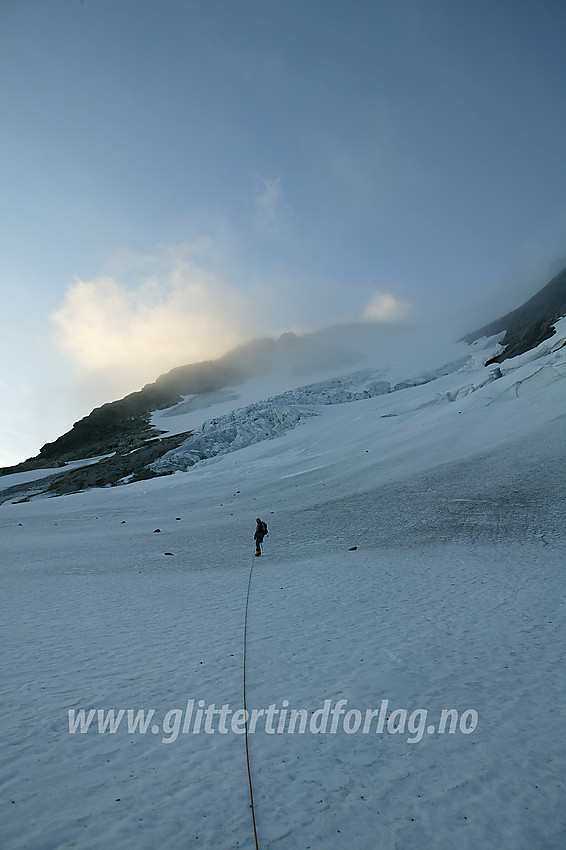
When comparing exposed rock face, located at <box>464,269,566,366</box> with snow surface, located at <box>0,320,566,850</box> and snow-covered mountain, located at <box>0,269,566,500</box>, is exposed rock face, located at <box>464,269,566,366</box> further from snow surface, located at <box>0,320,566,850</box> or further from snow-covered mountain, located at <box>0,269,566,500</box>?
snow surface, located at <box>0,320,566,850</box>

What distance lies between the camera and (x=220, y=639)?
9.05 metres

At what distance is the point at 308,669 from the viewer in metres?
7.55

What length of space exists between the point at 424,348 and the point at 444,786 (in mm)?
161450

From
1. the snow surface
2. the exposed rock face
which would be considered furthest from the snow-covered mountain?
the snow surface

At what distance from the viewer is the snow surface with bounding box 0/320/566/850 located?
4.34 metres

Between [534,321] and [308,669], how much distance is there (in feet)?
316

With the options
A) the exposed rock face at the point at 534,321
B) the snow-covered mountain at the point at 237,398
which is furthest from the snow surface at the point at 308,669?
the exposed rock face at the point at 534,321

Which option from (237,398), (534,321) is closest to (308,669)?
(534,321)

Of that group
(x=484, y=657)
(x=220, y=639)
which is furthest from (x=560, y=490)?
(x=220, y=639)

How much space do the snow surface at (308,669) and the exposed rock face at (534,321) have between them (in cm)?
5104

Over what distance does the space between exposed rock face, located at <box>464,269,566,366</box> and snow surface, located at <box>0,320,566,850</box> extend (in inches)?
2009

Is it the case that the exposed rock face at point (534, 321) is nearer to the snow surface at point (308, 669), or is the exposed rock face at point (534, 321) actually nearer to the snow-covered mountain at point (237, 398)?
the snow-covered mountain at point (237, 398)

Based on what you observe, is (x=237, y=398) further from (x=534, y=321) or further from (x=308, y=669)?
(x=308, y=669)

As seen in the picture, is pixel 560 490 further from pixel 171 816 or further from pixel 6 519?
pixel 6 519
